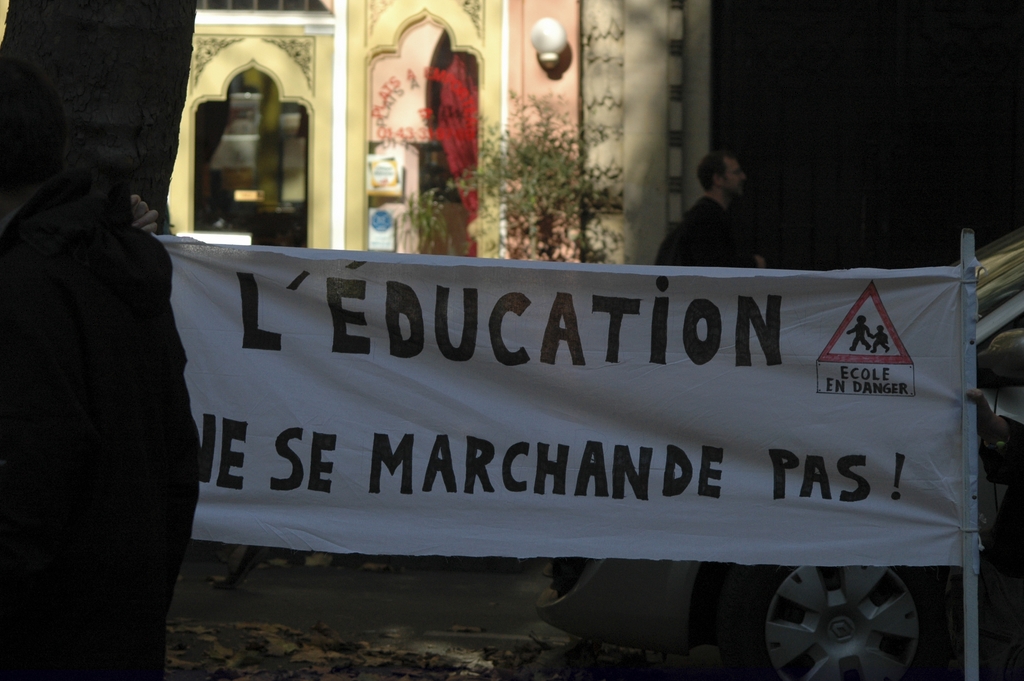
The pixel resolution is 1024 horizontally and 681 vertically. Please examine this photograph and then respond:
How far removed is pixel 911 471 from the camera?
12.9 ft

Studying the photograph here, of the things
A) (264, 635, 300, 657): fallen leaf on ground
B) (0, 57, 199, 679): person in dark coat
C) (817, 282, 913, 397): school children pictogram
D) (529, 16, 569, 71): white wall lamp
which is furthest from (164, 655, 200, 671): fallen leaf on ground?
(529, 16, 569, 71): white wall lamp

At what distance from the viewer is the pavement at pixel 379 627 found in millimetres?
4953

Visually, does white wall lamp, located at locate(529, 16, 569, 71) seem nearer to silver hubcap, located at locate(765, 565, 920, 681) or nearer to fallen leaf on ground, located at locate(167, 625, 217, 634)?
fallen leaf on ground, located at locate(167, 625, 217, 634)

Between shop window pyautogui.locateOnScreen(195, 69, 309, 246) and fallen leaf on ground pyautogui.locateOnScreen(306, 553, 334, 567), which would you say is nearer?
fallen leaf on ground pyautogui.locateOnScreen(306, 553, 334, 567)

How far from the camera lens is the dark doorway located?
36.0 ft

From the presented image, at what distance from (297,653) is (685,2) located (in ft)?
24.9

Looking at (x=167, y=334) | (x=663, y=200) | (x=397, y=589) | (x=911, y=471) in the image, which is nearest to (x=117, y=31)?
(x=167, y=334)

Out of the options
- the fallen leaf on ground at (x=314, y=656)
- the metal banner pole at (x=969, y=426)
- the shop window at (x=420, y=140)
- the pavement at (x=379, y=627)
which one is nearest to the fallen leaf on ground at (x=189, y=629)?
the pavement at (x=379, y=627)

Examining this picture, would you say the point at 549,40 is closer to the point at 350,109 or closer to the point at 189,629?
the point at 350,109

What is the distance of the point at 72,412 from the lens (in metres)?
1.95

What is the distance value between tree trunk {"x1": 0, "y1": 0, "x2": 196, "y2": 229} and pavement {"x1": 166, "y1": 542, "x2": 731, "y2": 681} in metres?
2.10

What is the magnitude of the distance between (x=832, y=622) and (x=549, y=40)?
7.68 meters

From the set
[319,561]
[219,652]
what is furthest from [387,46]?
[219,652]

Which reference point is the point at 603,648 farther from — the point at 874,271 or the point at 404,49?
the point at 404,49
